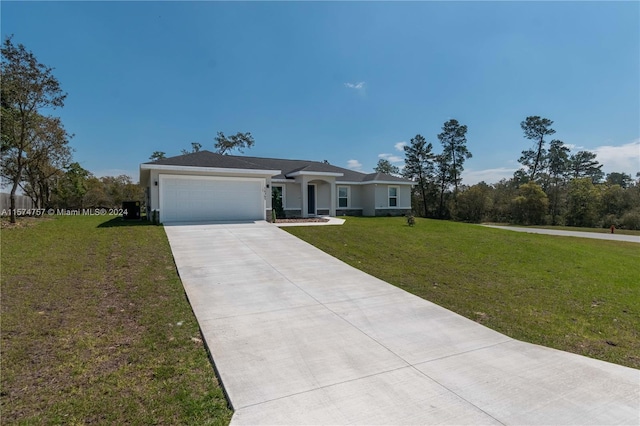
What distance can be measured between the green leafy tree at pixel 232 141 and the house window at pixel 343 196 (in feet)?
58.7

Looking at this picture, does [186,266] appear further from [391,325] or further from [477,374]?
[477,374]

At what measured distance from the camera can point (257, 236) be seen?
1159 centimetres

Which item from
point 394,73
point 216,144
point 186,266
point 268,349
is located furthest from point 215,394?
point 216,144

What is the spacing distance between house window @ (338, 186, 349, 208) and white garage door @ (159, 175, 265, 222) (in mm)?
8257

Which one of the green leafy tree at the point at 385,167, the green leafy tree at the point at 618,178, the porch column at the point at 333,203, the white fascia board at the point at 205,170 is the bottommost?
the porch column at the point at 333,203

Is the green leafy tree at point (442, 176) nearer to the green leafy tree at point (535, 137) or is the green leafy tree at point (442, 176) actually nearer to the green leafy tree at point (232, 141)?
the green leafy tree at point (535, 137)

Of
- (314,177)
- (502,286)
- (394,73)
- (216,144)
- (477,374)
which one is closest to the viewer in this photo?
(477,374)

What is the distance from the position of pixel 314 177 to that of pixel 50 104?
43.6ft

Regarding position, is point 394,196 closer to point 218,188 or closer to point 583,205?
point 218,188

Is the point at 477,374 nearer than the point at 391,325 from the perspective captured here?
Yes

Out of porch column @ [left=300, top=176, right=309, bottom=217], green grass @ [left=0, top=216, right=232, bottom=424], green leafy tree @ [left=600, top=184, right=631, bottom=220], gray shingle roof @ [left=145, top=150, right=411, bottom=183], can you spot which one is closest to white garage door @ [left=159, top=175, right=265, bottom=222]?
gray shingle roof @ [left=145, top=150, right=411, bottom=183]

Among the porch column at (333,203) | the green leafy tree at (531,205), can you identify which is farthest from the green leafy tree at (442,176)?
the porch column at (333,203)

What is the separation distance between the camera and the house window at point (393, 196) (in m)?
24.1

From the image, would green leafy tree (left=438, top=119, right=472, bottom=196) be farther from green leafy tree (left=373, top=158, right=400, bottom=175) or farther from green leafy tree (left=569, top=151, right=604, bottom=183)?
green leafy tree (left=569, top=151, right=604, bottom=183)
